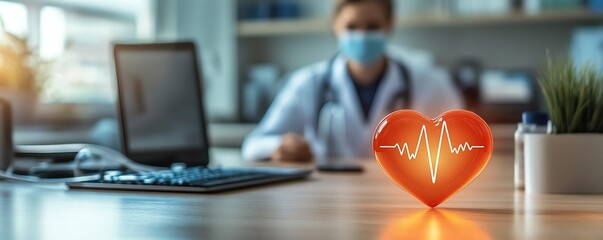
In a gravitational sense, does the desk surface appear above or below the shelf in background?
below

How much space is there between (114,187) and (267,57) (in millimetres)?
2852

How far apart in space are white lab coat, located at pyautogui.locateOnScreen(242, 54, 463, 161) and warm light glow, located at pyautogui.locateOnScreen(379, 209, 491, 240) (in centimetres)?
154

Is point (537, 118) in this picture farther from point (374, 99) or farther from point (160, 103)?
point (374, 99)

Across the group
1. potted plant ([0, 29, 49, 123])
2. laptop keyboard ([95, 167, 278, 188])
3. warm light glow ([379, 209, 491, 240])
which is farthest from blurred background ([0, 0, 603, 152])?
warm light glow ([379, 209, 491, 240])

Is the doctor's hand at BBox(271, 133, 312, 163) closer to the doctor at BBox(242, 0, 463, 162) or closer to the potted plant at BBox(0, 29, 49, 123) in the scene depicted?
the doctor at BBox(242, 0, 463, 162)

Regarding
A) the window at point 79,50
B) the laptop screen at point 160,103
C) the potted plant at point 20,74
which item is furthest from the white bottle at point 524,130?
the window at point 79,50

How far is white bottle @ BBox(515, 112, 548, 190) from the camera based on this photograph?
38.8 inches

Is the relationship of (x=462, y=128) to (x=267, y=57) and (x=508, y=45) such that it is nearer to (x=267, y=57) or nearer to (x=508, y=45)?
(x=508, y=45)

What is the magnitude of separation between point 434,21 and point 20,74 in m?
1.90

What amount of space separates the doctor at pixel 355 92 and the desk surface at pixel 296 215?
1.30m

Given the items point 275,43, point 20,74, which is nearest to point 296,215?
point 20,74

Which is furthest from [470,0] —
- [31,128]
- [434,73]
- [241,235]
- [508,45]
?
[241,235]

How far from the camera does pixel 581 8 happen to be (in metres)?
3.15

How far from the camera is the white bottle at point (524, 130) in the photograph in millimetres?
985
